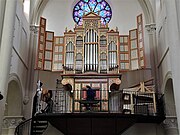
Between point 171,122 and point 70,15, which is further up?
point 70,15

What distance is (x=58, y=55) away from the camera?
18609mm

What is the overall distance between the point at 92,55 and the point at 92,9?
5.10 m

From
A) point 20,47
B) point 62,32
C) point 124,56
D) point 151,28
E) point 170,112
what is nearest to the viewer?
point 170,112

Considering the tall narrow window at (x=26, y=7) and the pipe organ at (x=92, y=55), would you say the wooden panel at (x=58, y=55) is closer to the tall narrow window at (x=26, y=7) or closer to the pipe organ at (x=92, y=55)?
the pipe organ at (x=92, y=55)

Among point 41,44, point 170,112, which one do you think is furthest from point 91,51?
point 170,112

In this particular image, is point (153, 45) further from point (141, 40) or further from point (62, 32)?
point (62, 32)

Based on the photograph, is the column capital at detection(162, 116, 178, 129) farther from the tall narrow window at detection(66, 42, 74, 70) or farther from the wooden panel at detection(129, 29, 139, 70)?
the tall narrow window at detection(66, 42, 74, 70)

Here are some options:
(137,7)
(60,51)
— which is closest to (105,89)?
(60,51)

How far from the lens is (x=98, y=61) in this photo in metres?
17.5

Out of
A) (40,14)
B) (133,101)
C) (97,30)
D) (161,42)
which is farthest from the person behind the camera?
(40,14)

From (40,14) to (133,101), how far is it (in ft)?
28.2

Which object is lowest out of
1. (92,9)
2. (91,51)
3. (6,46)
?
(6,46)

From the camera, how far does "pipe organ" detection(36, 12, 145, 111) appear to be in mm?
16812

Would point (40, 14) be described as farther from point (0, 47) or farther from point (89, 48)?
point (0, 47)
